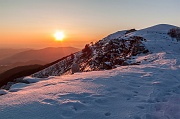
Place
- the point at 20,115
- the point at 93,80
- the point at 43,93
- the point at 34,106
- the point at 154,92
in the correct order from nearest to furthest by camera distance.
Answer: the point at 20,115
the point at 34,106
the point at 43,93
the point at 154,92
the point at 93,80

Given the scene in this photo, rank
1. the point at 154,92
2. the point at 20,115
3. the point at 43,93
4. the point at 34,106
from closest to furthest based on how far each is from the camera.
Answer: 1. the point at 20,115
2. the point at 34,106
3. the point at 43,93
4. the point at 154,92

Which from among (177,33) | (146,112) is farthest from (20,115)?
(177,33)

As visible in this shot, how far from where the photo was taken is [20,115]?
6.87 m

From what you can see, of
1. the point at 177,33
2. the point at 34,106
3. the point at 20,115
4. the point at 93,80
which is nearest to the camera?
the point at 20,115

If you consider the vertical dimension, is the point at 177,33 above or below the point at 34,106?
above

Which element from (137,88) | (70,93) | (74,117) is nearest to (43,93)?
(70,93)

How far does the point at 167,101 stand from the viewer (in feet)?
30.4

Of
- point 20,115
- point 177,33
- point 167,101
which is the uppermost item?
point 177,33

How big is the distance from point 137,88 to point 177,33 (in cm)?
3490

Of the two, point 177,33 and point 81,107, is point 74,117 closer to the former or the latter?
point 81,107

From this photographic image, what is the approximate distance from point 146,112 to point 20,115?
4.28 metres

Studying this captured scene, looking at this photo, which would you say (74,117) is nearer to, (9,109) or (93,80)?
(9,109)

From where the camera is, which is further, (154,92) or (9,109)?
(154,92)

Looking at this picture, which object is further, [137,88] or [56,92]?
[137,88]
